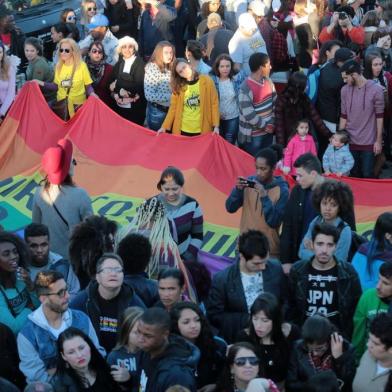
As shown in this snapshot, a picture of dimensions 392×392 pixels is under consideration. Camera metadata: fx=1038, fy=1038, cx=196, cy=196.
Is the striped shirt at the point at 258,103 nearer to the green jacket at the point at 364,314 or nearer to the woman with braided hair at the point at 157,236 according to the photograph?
the woman with braided hair at the point at 157,236

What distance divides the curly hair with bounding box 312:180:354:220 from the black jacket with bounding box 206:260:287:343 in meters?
0.91

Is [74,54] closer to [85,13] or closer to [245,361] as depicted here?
[85,13]

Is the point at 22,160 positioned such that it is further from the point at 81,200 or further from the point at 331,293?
the point at 331,293

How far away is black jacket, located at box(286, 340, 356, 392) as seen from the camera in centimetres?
636

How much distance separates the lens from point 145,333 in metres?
5.92

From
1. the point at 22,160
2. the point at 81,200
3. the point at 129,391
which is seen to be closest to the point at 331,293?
the point at 129,391

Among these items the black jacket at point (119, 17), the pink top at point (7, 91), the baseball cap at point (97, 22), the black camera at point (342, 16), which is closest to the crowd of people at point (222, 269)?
the pink top at point (7, 91)

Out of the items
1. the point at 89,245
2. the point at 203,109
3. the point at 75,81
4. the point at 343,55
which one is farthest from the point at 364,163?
the point at 89,245

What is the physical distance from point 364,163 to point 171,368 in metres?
6.01

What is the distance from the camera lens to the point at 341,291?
6.99 meters

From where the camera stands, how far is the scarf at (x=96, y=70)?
12820 millimetres

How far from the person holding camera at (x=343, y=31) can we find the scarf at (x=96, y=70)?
3199mm

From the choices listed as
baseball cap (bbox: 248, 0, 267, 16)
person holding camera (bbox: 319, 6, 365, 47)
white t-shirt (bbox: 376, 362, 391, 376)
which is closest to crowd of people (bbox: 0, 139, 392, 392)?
white t-shirt (bbox: 376, 362, 391, 376)

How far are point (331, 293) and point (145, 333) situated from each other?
1643mm
